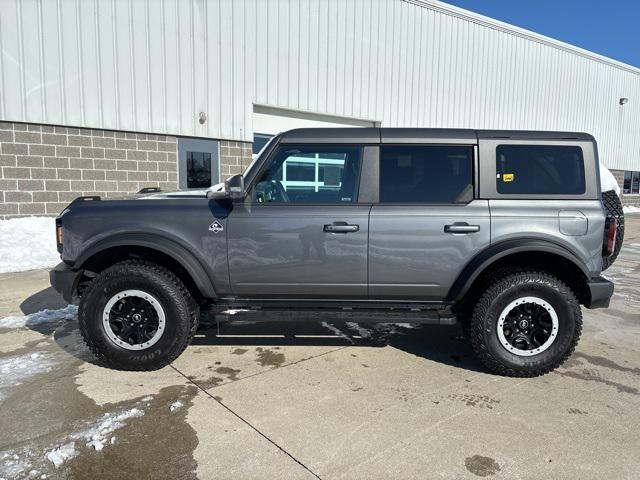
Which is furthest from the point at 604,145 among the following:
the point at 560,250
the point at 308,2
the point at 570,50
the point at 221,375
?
the point at 221,375

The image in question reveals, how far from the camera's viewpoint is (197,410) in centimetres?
306

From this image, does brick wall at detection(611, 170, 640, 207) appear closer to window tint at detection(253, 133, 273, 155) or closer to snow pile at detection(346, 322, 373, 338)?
window tint at detection(253, 133, 273, 155)

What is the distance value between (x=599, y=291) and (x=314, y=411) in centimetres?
245

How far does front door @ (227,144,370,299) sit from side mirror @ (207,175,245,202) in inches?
3.6

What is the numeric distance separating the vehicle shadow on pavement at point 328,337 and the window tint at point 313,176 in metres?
1.15

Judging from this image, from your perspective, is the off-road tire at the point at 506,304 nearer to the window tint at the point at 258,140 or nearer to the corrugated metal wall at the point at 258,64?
the corrugated metal wall at the point at 258,64

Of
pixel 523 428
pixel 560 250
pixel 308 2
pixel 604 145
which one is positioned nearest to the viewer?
pixel 523 428

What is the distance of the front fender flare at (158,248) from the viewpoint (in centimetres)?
358

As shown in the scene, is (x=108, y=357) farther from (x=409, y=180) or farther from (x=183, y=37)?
(x=183, y=37)

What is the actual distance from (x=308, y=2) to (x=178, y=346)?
1085 centimetres

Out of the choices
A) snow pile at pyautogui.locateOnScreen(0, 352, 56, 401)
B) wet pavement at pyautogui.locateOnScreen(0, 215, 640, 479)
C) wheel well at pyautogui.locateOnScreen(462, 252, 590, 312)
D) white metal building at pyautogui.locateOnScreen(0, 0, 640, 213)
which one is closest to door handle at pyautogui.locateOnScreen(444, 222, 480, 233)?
wheel well at pyautogui.locateOnScreen(462, 252, 590, 312)

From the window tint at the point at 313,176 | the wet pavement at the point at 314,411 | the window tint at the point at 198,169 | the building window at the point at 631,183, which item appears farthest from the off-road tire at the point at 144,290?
the building window at the point at 631,183

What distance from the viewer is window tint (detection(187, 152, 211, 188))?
1089 cm

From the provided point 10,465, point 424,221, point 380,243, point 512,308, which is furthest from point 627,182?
point 10,465
